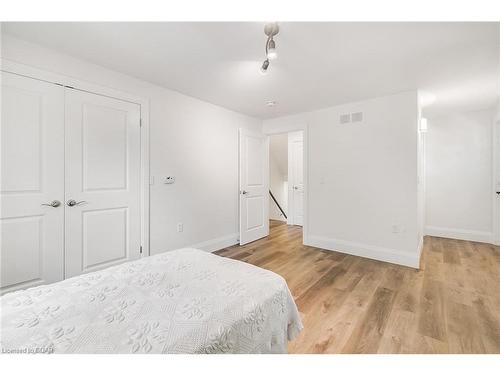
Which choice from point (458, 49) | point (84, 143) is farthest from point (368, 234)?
point (84, 143)

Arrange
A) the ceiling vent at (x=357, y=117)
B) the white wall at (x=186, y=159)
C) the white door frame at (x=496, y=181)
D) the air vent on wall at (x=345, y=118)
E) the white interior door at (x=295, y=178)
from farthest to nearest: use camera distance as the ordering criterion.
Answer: the white interior door at (x=295, y=178)
the white door frame at (x=496, y=181)
the air vent on wall at (x=345, y=118)
the ceiling vent at (x=357, y=117)
the white wall at (x=186, y=159)

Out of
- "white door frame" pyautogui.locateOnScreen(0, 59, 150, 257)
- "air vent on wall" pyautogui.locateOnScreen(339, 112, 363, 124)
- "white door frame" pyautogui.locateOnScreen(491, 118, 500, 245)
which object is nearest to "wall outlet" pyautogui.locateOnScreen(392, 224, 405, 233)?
"air vent on wall" pyautogui.locateOnScreen(339, 112, 363, 124)

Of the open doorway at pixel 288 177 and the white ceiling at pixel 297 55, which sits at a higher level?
the white ceiling at pixel 297 55

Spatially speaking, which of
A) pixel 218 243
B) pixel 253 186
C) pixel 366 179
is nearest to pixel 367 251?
pixel 366 179

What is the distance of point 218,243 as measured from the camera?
359 cm

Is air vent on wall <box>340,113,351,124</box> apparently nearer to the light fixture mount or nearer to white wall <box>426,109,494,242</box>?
the light fixture mount

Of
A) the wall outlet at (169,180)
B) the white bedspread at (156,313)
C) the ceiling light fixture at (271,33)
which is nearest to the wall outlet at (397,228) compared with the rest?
the white bedspread at (156,313)

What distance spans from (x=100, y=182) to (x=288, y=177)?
428cm

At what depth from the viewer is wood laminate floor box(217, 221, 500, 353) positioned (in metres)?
1.58

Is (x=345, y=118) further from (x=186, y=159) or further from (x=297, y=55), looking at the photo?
(x=186, y=159)

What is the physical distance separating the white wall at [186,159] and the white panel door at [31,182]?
0.34 m

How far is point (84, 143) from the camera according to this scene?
2.21 meters

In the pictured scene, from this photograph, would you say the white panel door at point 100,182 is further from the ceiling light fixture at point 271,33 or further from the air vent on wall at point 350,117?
the air vent on wall at point 350,117

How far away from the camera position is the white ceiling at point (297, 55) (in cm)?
169
